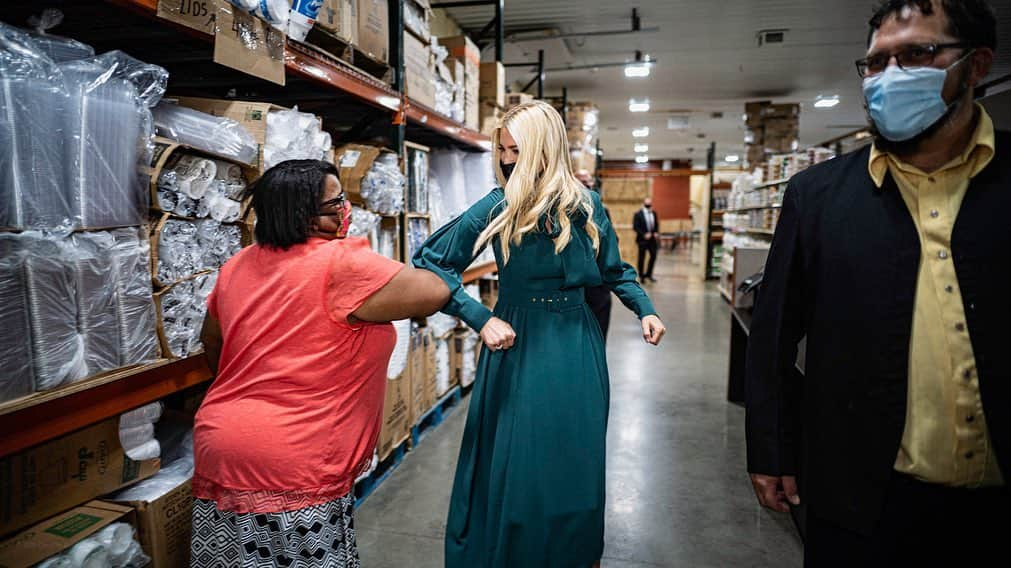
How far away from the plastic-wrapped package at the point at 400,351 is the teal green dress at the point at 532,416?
136 centimetres

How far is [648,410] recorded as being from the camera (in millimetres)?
4539

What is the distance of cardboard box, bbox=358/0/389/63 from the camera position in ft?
9.16

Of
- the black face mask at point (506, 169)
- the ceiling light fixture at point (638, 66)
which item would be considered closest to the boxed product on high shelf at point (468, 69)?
the black face mask at point (506, 169)

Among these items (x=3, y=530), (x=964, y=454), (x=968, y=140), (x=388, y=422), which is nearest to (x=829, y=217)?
(x=968, y=140)

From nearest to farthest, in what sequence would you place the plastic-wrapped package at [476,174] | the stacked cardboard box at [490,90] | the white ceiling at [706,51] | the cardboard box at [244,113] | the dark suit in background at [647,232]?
the cardboard box at [244,113] → the plastic-wrapped package at [476,174] → the stacked cardboard box at [490,90] → the white ceiling at [706,51] → the dark suit in background at [647,232]

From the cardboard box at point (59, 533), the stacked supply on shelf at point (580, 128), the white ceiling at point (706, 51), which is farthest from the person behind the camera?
the stacked supply on shelf at point (580, 128)

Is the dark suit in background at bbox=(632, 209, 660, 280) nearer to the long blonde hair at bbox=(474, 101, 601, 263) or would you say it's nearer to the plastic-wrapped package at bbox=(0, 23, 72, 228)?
the long blonde hair at bbox=(474, 101, 601, 263)

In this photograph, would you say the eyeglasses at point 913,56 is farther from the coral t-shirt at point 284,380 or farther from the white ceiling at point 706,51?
the white ceiling at point 706,51

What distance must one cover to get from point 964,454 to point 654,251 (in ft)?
40.0

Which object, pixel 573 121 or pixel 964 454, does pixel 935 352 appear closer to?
pixel 964 454

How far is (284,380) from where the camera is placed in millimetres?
1458

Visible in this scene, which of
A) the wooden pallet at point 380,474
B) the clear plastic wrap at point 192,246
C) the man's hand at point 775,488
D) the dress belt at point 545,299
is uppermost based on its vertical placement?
the clear plastic wrap at point 192,246

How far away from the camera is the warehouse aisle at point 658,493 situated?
8.45ft

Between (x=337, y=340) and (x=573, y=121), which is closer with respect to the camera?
(x=337, y=340)
